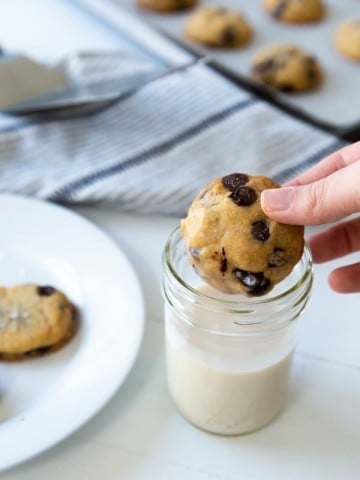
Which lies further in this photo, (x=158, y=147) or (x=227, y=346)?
(x=158, y=147)

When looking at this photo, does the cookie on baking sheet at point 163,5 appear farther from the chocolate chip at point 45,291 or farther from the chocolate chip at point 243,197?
the chocolate chip at point 243,197

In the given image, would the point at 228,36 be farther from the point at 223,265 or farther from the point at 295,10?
the point at 223,265

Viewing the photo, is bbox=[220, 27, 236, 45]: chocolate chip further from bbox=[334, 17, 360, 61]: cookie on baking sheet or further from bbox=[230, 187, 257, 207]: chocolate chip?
bbox=[230, 187, 257, 207]: chocolate chip

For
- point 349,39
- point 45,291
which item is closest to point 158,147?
point 45,291

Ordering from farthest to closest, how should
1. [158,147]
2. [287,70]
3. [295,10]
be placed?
[295,10] < [287,70] < [158,147]

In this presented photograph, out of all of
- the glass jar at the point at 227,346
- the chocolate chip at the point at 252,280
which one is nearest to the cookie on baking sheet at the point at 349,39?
the glass jar at the point at 227,346

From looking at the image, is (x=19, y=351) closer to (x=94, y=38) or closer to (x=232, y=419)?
(x=232, y=419)

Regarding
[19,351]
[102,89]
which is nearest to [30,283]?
[19,351]
